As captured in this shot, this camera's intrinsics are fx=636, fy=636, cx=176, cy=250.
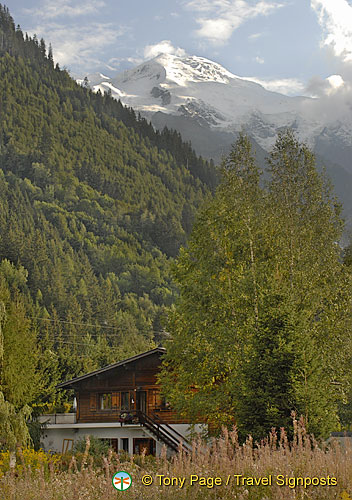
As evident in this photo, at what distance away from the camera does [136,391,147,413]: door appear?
38344 millimetres

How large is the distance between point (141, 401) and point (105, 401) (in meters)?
2.57

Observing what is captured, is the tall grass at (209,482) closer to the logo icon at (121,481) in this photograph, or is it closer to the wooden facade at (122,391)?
the logo icon at (121,481)

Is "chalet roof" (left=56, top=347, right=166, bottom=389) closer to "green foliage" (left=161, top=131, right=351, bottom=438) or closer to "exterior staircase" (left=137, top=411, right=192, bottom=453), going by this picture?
"exterior staircase" (left=137, top=411, right=192, bottom=453)

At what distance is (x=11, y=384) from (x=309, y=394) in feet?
53.0

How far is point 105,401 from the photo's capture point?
39.8 meters

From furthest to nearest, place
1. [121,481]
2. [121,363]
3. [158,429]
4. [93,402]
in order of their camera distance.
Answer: [93,402]
[121,363]
[158,429]
[121,481]

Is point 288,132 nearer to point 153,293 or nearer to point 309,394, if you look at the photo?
point 309,394

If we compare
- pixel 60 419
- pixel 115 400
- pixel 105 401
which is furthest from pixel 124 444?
pixel 60 419

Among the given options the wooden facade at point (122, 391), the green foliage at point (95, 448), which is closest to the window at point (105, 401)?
the wooden facade at point (122, 391)

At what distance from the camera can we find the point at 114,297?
420 ft

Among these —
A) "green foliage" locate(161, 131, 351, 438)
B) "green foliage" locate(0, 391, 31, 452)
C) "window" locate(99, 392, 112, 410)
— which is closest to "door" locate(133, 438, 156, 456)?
"window" locate(99, 392, 112, 410)

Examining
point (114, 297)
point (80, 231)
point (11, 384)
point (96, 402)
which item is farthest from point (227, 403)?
point (80, 231)

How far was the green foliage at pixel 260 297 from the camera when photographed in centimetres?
1717

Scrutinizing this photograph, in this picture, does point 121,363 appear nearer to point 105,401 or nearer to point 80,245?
point 105,401
